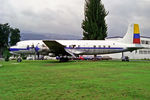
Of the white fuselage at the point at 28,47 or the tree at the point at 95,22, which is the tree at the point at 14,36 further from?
the white fuselage at the point at 28,47

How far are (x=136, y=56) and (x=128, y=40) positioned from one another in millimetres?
37500

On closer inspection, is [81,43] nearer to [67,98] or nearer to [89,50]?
[89,50]

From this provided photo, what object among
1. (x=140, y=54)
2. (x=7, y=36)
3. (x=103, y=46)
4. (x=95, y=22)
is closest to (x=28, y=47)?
(x=103, y=46)

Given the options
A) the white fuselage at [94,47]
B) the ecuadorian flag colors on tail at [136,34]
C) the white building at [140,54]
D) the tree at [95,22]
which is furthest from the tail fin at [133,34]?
the white building at [140,54]

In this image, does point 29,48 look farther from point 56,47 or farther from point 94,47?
point 94,47

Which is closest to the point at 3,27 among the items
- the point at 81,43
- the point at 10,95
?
the point at 81,43

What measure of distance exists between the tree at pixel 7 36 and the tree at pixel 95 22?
52201mm

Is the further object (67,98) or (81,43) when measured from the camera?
(81,43)

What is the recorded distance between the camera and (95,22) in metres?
58.3

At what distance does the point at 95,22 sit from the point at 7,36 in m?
59.9

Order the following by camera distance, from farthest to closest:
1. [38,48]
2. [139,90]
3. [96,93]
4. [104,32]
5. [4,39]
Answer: [4,39] → [104,32] → [38,48] → [139,90] → [96,93]

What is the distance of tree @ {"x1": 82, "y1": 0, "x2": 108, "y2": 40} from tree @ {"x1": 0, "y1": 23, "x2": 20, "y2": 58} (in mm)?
52201

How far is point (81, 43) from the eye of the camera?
33781 mm

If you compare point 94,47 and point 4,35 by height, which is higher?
point 4,35
